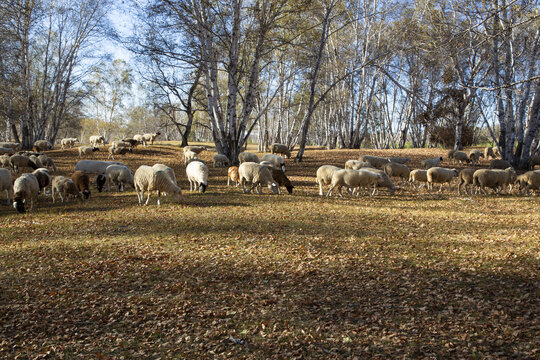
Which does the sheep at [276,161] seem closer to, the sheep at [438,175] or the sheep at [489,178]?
the sheep at [438,175]

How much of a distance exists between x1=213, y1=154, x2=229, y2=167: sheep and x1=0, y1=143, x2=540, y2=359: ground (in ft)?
38.9

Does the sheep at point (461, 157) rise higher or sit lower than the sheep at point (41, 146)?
lower

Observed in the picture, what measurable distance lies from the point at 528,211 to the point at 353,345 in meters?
10.9

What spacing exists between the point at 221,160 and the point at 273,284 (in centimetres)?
1836

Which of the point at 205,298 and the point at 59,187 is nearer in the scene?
the point at 205,298

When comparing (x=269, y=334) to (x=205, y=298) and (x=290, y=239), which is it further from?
(x=290, y=239)

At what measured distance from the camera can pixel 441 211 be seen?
43.2ft

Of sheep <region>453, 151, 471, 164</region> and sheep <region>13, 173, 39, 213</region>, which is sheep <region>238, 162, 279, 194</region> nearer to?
sheep <region>13, 173, 39, 213</region>

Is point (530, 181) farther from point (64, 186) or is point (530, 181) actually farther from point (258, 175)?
point (64, 186)

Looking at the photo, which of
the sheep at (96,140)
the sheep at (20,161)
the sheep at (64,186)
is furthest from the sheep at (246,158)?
the sheep at (96,140)

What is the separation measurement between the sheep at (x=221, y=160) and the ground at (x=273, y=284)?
11844 millimetres

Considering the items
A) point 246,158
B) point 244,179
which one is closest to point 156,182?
point 244,179

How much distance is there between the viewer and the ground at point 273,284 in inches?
206

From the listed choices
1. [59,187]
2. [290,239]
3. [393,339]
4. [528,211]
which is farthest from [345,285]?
Result: [59,187]
